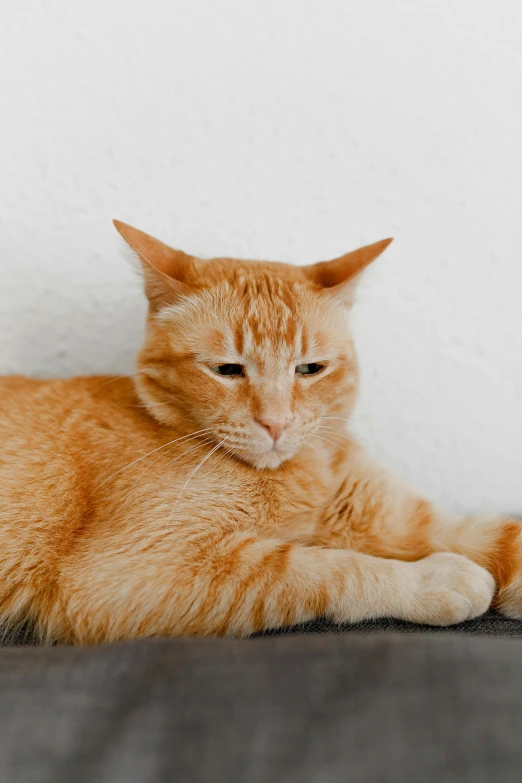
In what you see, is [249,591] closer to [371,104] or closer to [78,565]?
[78,565]

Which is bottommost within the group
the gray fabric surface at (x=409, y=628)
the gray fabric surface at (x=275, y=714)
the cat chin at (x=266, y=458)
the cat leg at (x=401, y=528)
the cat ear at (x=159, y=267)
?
the gray fabric surface at (x=409, y=628)

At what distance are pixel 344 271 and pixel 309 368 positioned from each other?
22cm

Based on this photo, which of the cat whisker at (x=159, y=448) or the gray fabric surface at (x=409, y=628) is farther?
the cat whisker at (x=159, y=448)

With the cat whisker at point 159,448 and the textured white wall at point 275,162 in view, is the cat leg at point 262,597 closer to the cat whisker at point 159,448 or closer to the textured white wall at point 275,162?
the cat whisker at point 159,448

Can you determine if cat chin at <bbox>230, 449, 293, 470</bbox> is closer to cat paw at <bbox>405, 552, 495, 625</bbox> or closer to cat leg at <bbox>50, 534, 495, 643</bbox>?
cat leg at <bbox>50, 534, 495, 643</bbox>

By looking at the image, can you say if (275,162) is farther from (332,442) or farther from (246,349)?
(332,442)

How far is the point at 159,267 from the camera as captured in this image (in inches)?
46.3

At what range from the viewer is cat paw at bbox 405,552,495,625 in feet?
3.28

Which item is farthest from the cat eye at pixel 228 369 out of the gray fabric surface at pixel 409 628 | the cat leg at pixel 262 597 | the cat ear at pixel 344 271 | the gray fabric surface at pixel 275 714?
the gray fabric surface at pixel 275 714

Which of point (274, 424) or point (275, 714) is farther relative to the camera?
point (274, 424)

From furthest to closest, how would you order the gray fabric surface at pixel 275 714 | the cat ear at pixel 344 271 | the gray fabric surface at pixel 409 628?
the cat ear at pixel 344 271, the gray fabric surface at pixel 409 628, the gray fabric surface at pixel 275 714

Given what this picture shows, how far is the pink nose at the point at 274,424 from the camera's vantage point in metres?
1.10

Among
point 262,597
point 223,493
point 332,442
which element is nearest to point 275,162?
point 332,442

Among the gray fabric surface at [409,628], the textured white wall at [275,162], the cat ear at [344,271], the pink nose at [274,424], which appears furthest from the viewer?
the textured white wall at [275,162]
